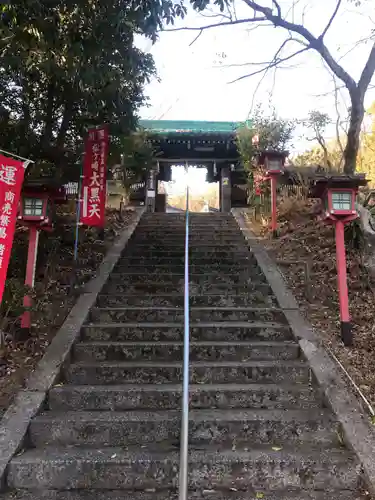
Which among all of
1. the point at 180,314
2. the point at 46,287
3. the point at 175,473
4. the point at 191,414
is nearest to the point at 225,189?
the point at 46,287

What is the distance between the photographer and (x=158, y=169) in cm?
1587

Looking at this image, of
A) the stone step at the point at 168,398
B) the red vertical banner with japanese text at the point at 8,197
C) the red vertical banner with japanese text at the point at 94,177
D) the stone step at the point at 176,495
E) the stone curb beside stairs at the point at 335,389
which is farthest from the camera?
the red vertical banner with japanese text at the point at 94,177

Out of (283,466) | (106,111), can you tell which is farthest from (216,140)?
(283,466)

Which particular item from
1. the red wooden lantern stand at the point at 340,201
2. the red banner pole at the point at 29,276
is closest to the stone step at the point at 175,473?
the red banner pole at the point at 29,276

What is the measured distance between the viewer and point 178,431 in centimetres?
330

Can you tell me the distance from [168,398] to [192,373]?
1.40 feet

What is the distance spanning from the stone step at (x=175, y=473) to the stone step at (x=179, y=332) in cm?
168

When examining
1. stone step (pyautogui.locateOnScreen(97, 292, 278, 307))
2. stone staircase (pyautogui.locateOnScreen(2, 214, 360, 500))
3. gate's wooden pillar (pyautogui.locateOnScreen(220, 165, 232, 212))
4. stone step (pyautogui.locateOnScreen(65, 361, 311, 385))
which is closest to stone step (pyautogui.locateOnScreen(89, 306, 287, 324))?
stone staircase (pyautogui.locateOnScreen(2, 214, 360, 500))

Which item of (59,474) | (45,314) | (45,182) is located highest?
(45,182)

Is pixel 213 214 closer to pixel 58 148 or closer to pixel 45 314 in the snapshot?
pixel 58 148

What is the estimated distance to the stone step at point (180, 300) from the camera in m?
5.43

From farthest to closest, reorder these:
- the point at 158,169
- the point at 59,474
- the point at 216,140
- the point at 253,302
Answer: the point at 158,169
the point at 216,140
the point at 253,302
the point at 59,474

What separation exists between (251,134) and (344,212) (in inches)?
236

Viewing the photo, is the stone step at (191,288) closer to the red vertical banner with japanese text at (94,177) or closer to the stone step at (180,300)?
the stone step at (180,300)
